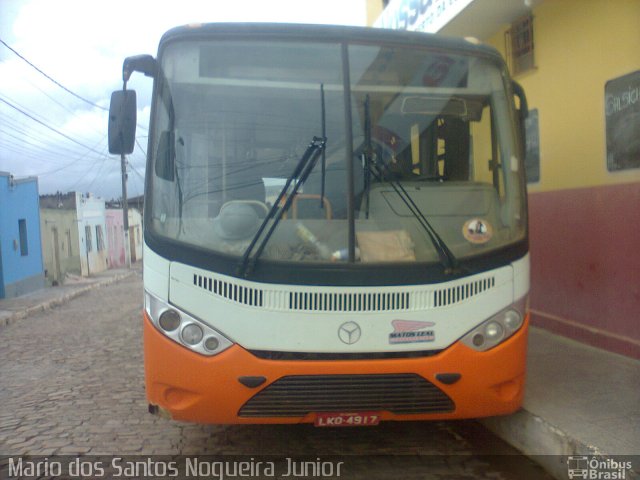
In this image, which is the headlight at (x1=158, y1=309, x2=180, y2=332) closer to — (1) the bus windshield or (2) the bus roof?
(1) the bus windshield

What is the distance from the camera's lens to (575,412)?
439cm

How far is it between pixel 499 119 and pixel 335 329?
1.81 metres

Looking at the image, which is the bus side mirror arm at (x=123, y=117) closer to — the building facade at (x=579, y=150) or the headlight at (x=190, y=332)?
the headlight at (x=190, y=332)

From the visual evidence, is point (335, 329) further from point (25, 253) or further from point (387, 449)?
point (25, 253)

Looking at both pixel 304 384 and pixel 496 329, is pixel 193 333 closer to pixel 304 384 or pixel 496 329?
pixel 304 384

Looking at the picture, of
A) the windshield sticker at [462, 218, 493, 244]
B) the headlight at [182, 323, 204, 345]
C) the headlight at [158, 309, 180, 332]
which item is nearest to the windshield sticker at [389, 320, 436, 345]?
the windshield sticker at [462, 218, 493, 244]

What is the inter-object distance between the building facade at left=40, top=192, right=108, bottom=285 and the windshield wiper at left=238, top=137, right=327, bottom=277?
70.6 feet

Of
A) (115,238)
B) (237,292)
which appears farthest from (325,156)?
(115,238)

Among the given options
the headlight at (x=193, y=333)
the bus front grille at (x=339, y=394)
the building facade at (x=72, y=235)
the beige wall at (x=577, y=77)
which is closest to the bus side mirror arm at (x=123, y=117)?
the headlight at (x=193, y=333)

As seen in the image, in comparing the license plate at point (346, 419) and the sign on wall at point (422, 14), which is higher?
the sign on wall at point (422, 14)

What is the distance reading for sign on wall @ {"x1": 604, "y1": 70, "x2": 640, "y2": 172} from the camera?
5.77 meters

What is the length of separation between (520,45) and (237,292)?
5.96 metres

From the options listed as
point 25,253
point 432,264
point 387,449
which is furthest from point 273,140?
point 25,253

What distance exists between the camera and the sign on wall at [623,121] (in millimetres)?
5773
